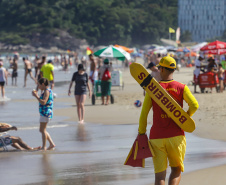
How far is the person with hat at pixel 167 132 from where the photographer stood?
600 centimetres

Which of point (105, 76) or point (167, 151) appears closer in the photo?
point (167, 151)

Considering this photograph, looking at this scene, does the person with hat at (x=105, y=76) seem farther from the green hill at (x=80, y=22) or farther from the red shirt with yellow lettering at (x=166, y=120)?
the green hill at (x=80, y=22)

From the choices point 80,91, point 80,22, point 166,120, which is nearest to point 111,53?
point 80,91

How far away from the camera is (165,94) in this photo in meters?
5.97

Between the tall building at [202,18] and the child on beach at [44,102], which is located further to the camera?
the tall building at [202,18]

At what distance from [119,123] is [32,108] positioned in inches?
206

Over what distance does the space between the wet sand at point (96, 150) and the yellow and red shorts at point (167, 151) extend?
5.18 feet

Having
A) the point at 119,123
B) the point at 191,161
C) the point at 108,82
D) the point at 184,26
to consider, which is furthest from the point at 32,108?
the point at 184,26

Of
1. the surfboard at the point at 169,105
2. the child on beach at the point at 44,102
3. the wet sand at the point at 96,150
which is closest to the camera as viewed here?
the surfboard at the point at 169,105

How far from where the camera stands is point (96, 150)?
1046cm

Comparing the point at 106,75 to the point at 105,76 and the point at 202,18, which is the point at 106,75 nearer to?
the point at 105,76

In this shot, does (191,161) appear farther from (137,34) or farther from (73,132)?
(137,34)

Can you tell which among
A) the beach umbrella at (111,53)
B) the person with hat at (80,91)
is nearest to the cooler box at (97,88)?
the beach umbrella at (111,53)

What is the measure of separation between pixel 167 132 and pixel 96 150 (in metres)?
4.55
